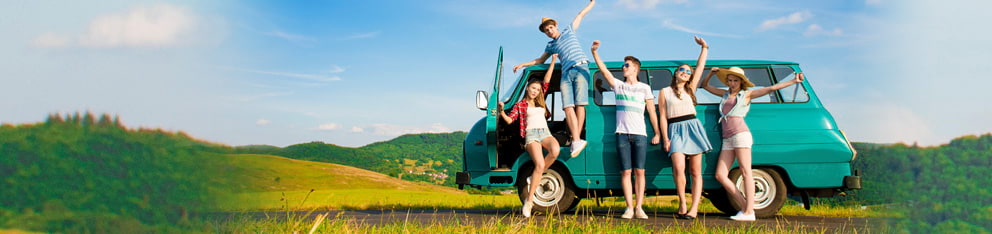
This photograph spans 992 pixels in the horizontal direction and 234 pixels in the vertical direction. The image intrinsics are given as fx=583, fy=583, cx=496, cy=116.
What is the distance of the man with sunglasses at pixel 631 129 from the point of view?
6.05 meters

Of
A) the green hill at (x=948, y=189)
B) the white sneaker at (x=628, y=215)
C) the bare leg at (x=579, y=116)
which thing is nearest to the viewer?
the green hill at (x=948, y=189)

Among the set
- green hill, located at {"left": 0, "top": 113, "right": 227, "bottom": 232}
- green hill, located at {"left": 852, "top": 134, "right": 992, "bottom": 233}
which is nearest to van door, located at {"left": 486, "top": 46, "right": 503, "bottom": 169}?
green hill, located at {"left": 0, "top": 113, "right": 227, "bottom": 232}

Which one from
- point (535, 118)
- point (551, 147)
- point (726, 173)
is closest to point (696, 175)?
point (726, 173)

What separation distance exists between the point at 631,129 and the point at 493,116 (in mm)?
1453

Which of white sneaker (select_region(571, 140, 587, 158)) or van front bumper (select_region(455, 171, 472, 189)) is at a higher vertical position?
white sneaker (select_region(571, 140, 587, 158))

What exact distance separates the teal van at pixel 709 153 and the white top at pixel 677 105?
421 mm

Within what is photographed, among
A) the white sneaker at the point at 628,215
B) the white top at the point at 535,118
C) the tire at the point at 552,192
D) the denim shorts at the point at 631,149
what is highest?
the white top at the point at 535,118

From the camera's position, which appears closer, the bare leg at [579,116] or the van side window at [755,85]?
the bare leg at [579,116]

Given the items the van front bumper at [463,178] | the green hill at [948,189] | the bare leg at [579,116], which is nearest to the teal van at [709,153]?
the van front bumper at [463,178]

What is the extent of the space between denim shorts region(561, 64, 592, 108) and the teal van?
1.05ft

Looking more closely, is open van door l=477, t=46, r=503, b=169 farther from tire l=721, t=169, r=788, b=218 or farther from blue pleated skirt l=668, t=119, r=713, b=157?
tire l=721, t=169, r=788, b=218

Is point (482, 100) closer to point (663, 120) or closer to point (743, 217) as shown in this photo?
point (663, 120)

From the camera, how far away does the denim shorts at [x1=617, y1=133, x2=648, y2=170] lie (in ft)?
19.9

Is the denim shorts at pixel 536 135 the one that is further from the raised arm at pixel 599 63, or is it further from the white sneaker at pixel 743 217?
the white sneaker at pixel 743 217
